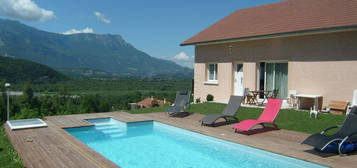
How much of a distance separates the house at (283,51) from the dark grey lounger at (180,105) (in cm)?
465

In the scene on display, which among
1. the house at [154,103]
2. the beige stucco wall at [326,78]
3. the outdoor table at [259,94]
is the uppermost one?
the beige stucco wall at [326,78]

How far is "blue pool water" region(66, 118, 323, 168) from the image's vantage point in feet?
21.7

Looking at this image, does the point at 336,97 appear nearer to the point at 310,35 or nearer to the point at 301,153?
the point at 310,35

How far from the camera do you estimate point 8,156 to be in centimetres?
628

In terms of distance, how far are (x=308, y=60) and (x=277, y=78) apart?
80.5 inches

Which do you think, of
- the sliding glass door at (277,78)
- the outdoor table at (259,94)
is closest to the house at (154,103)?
the outdoor table at (259,94)

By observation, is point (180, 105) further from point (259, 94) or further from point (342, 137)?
point (342, 137)

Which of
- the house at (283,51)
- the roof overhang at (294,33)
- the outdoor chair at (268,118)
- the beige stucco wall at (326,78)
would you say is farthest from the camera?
the house at (283,51)

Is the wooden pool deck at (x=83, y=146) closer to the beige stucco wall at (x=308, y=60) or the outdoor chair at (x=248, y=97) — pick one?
the beige stucco wall at (x=308, y=60)

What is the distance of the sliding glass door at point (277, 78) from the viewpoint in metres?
14.2

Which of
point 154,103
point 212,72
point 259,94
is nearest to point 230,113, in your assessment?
point 259,94

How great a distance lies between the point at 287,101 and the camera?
13.7 m

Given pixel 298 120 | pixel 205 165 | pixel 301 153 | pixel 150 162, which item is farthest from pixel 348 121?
pixel 150 162

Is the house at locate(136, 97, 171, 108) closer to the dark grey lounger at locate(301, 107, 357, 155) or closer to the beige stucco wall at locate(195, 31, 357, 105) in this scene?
the beige stucco wall at locate(195, 31, 357, 105)
